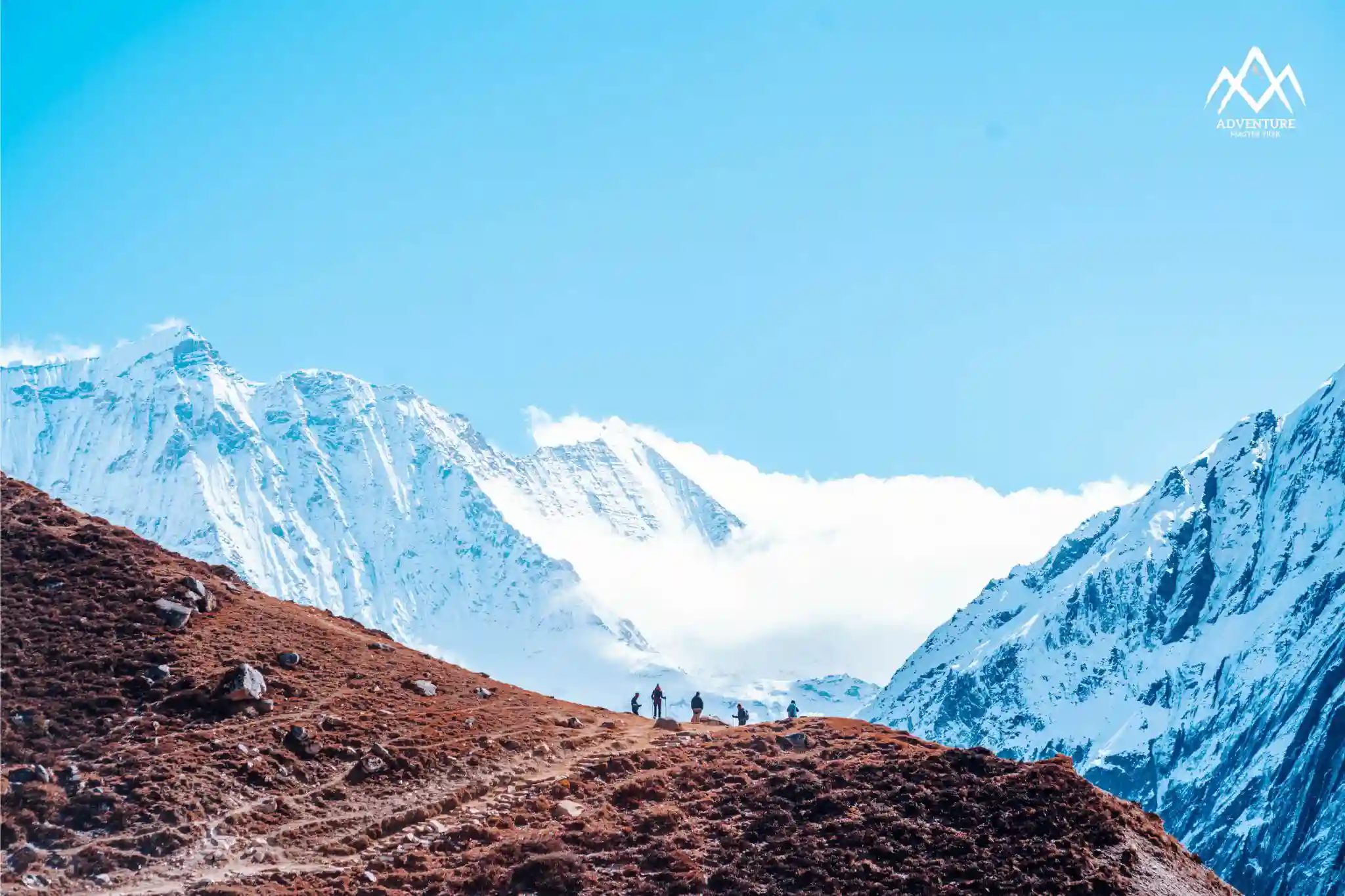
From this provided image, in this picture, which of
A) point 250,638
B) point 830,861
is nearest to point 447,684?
point 250,638

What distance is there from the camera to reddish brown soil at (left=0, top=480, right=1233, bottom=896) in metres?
37.0

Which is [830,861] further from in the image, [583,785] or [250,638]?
[250,638]

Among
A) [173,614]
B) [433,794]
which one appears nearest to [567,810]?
[433,794]

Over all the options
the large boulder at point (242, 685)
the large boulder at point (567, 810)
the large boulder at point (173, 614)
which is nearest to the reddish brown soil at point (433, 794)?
the large boulder at point (567, 810)

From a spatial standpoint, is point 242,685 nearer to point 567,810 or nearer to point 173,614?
point 173,614

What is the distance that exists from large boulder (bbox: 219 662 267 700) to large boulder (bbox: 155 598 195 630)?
232 inches

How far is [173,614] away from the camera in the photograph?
55.5 m

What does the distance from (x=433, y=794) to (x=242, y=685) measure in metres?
10.00

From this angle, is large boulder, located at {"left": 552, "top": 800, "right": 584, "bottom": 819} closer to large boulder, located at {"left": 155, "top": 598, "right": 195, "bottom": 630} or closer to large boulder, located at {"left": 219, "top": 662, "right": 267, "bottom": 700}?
large boulder, located at {"left": 219, "top": 662, "right": 267, "bottom": 700}

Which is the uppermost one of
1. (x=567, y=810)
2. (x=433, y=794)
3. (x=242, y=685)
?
(x=242, y=685)

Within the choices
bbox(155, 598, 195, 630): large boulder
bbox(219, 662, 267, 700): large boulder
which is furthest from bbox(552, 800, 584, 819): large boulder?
bbox(155, 598, 195, 630): large boulder

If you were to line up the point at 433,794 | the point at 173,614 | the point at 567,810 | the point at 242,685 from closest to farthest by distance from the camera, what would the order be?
the point at 567,810
the point at 433,794
the point at 242,685
the point at 173,614

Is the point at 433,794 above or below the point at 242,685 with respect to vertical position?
below

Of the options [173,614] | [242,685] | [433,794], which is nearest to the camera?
[433,794]
